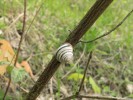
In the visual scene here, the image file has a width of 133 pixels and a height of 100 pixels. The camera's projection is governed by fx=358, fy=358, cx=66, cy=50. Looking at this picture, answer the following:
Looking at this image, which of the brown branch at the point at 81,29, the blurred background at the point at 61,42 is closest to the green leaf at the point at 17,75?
the brown branch at the point at 81,29

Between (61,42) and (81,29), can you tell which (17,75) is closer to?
(81,29)

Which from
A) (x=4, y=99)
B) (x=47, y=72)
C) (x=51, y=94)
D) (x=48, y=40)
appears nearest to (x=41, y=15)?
(x=48, y=40)

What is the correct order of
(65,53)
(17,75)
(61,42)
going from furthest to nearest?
(61,42)
(17,75)
(65,53)

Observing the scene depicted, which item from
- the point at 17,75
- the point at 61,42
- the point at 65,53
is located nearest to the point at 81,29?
the point at 65,53

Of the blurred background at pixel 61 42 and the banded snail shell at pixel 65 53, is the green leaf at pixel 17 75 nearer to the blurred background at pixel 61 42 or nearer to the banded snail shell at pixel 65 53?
the banded snail shell at pixel 65 53

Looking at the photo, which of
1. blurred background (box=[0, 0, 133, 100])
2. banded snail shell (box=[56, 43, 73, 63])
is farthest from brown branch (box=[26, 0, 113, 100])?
blurred background (box=[0, 0, 133, 100])

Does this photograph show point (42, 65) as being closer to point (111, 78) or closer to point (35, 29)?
point (35, 29)

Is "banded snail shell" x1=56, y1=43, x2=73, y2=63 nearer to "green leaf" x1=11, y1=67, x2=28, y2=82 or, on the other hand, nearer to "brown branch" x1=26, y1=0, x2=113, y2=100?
"brown branch" x1=26, y1=0, x2=113, y2=100

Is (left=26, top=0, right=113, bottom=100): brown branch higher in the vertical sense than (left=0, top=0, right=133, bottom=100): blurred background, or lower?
lower
